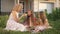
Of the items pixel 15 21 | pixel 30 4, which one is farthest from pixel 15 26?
pixel 30 4

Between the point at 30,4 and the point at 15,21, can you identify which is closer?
the point at 15,21

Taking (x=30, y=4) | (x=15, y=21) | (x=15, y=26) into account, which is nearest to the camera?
(x=15, y=26)

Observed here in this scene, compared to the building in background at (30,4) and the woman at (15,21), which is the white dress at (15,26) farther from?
the building in background at (30,4)

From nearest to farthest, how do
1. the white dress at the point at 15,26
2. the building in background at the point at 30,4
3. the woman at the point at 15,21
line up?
the white dress at the point at 15,26
the woman at the point at 15,21
the building in background at the point at 30,4

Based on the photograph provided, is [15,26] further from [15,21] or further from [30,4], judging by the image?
[30,4]

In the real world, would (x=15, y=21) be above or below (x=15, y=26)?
above

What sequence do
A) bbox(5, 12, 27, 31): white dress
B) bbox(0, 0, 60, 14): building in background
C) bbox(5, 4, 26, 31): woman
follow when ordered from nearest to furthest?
bbox(5, 12, 27, 31): white dress → bbox(5, 4, 26, 31): woman → bbox(0, 0, 60, 14): building in background

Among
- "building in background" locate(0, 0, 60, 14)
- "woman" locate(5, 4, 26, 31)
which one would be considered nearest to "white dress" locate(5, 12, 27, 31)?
"woman" locate(5, 4, 26, 31)

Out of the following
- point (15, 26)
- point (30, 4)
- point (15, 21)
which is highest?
point (30, 4)

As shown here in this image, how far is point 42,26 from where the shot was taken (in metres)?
10.2

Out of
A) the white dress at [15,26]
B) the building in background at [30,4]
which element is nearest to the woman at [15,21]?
the white dress at [15,26]

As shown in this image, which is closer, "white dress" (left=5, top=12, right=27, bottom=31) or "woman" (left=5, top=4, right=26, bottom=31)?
"white dress" (left=5, top=12, right=27, bottom=31)

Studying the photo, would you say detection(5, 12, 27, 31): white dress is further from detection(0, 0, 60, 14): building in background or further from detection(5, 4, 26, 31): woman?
detection(0, 0, 60, 14): building in background

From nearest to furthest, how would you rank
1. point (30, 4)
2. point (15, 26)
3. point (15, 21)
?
1. point (15, 26)
2. point (15, 21)
3. point (30, 4)
